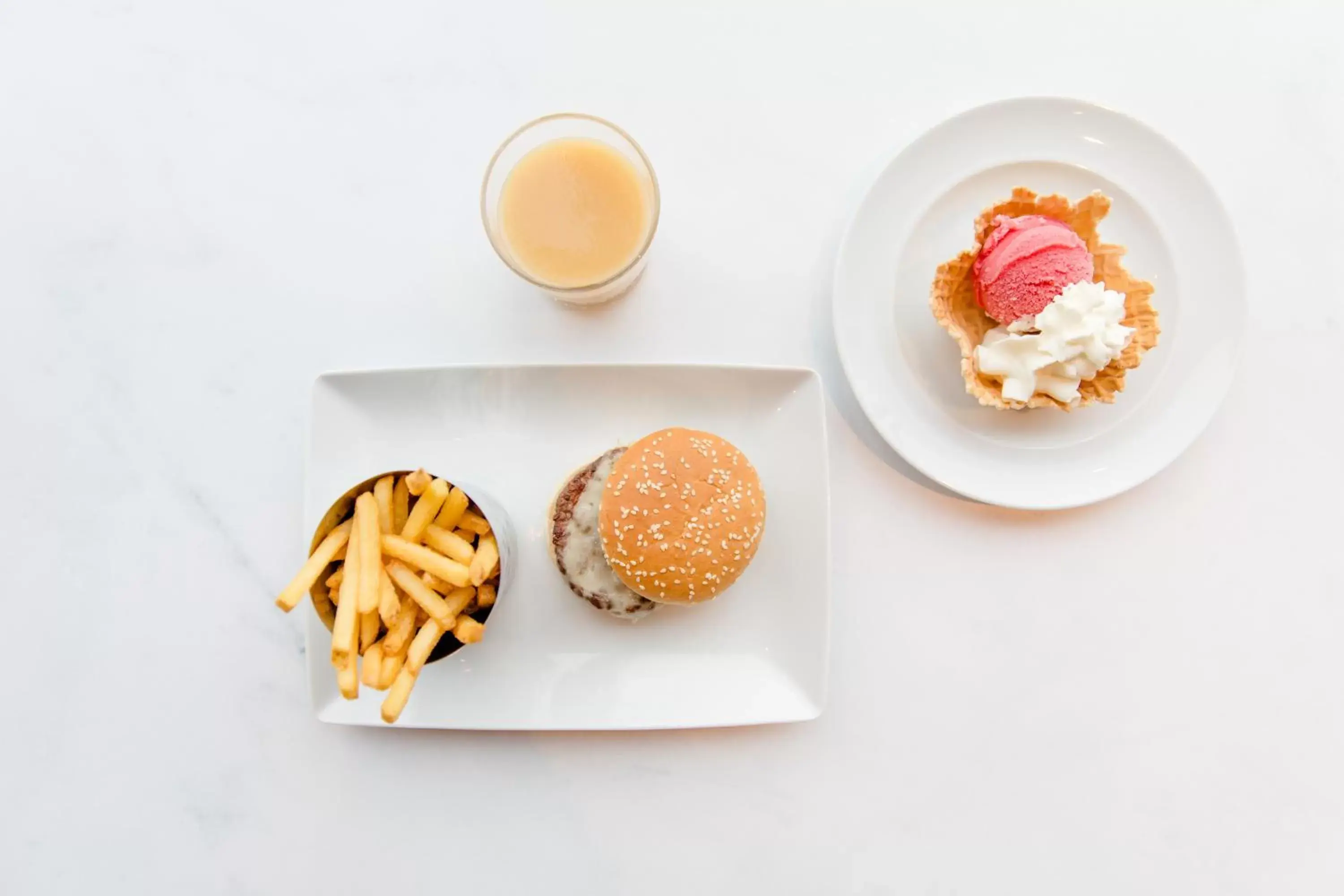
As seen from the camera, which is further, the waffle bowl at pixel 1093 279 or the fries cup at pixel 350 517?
the waffle bowl at pixel 1093 279

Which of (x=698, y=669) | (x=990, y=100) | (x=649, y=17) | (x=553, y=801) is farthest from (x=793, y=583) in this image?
(x=649, y=17)

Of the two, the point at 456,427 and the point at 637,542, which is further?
the point at 456,427

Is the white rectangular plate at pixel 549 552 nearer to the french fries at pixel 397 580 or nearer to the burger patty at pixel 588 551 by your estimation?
the burger patty at pixel 588 551

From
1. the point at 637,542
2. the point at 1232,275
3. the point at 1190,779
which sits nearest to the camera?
the point at 637,542

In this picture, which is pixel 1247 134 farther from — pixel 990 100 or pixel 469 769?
pixel 469 769

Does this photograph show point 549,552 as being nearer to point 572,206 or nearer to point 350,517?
point 350,517

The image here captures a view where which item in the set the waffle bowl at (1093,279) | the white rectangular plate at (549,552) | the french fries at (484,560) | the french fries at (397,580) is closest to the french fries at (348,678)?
the french fries at (397,580)
